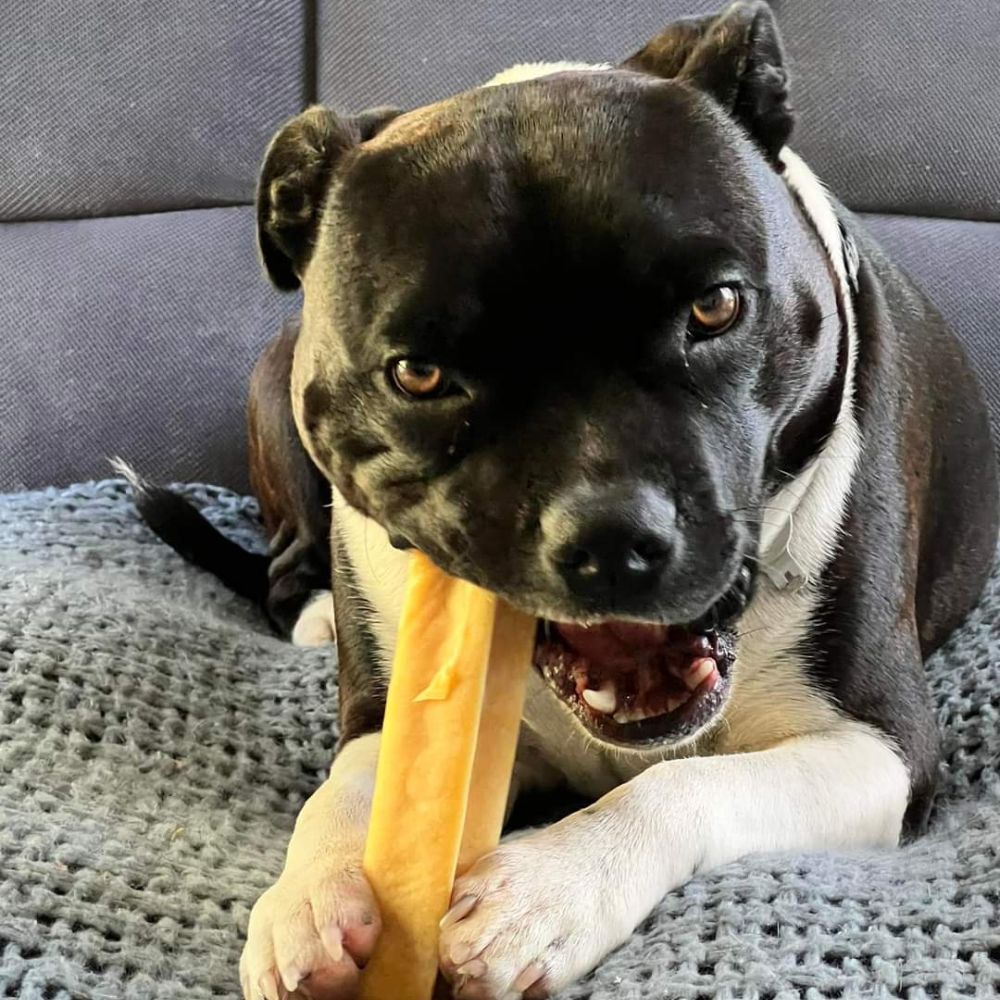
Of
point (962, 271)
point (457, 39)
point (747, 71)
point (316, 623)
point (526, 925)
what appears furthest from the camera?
point (457, 39)

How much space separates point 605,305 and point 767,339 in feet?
0.61

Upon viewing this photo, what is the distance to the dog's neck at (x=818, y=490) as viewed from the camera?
1413mm

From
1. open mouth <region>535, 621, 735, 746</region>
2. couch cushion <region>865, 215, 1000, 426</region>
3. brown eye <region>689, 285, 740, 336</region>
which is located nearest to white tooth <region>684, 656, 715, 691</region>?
open mouth <region>535, 621, 735, 746</region>

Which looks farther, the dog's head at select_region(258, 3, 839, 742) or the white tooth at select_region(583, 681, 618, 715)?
the white tooth at select_region(583, 681, 618, 715)

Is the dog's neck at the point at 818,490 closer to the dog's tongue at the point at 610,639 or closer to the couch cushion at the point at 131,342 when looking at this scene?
the dog's tongue at the point at 610,639

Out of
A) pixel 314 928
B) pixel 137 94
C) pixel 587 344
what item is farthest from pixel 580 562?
pixel 137 94

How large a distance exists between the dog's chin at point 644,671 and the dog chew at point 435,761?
1.9 inches

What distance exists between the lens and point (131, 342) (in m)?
2.47

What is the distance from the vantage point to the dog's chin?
122cm

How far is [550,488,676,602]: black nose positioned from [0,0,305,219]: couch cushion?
171 centimetres

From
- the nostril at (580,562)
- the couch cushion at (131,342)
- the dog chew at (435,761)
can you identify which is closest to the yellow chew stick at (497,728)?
the dog chew at (435,761)

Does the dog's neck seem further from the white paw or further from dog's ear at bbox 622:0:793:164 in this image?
the white paw

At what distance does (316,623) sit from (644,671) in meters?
0.83

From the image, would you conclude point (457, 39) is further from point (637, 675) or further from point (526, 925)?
point (526, 925)
